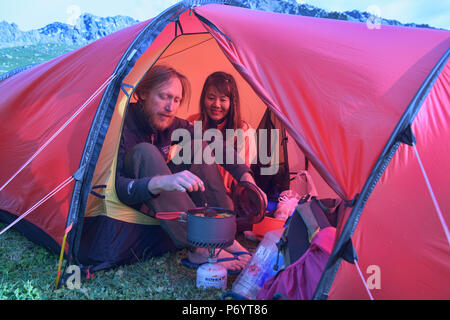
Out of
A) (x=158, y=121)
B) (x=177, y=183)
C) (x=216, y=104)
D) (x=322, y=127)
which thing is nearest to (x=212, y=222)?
(x=177, y=183)

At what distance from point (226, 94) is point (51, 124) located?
120 centimetres

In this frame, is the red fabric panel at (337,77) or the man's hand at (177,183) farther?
the man's hand at (177,183)

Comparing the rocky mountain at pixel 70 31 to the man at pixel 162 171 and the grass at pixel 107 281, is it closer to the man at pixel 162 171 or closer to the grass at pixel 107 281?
the man at pixel 162 171

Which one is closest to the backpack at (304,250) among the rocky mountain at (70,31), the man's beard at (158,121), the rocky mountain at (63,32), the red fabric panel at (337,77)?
the red fabric panel at (337,77)

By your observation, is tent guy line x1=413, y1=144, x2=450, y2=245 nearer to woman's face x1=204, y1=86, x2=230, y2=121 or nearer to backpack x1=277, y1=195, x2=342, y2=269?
backpack x1=277, y1=195, x2=342, y2=269

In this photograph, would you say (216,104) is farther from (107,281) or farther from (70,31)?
(70,31)

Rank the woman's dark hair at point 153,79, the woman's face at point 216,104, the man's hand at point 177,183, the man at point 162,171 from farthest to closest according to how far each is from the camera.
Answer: the woman's face at point 216,104
the woman's dark hair at point 153,79
the man at point 162,171
the man's hand at point 177,183

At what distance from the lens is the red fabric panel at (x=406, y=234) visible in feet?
3.74

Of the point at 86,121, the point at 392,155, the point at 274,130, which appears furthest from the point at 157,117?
the point at 392,155

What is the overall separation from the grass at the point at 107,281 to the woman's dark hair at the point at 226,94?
1.06 metres

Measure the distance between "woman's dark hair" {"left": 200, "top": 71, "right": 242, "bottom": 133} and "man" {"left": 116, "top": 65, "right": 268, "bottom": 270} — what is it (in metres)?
0.32

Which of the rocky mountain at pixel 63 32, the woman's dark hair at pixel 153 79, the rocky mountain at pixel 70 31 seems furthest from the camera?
the rocky mountain at pixel 63 32

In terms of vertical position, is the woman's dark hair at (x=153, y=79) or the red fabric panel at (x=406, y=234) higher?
the woman's dark hair at (x=153, y=79)

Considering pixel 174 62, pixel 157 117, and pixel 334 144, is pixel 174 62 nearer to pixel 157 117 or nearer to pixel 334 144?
pixel 157 117
